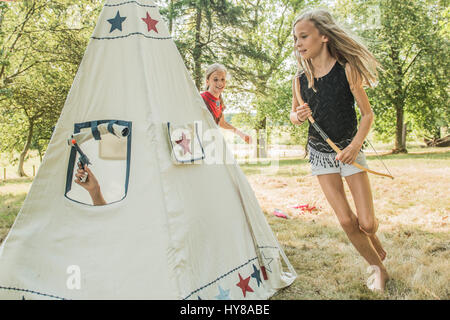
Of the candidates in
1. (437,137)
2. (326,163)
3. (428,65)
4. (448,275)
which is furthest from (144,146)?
(437,137)

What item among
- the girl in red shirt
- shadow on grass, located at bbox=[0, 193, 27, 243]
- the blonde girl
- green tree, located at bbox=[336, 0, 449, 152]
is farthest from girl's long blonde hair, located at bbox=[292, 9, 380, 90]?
green tree, located at bbox=[336, 0, 449, 152]

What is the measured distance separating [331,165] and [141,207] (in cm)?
138

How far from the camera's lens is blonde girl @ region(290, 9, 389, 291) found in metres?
2.37

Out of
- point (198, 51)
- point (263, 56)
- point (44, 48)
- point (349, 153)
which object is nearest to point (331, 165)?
point (349, 153)

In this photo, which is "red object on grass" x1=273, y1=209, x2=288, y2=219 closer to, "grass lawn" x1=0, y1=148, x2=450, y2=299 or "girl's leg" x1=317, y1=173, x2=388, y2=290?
"grass lawn" x1=0, y1=148, x2=450, y2=299

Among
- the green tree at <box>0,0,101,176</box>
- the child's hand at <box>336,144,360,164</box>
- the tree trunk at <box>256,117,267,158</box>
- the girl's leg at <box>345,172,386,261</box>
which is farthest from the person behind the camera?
the tree trunk at <box>256,117,267,158</box>

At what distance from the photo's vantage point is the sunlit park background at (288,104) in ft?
10.8

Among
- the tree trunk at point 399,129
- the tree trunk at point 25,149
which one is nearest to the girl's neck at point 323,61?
the tree trunk at point 25,149

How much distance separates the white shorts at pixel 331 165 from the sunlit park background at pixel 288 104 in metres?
0.88

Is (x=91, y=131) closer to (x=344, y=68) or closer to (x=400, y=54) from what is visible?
(x=344, y=68)

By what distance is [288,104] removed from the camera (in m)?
17.1

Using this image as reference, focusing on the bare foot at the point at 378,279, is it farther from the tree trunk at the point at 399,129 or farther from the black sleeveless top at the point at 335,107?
the tree trunk at the point at 399,129

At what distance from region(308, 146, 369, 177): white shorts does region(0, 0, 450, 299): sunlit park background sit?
34.6 inches

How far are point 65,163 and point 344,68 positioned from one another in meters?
2.18
